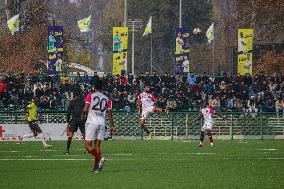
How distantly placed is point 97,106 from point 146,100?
→ 21244 mm

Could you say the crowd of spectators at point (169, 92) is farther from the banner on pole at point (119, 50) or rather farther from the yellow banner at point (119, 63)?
the banner on pole at point (119, 50)

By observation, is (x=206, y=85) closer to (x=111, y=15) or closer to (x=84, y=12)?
(x=111, y=15)

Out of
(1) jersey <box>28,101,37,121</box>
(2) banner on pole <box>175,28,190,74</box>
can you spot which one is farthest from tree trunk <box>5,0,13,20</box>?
(1) jersey <box>28,101,37,121</box>

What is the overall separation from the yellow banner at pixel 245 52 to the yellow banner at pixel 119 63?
674 centimetres

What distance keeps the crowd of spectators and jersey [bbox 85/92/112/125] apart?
25.9m

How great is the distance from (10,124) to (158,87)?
8986mm

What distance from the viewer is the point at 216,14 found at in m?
148

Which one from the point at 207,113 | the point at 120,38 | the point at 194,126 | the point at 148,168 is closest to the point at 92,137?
the point at 148,168

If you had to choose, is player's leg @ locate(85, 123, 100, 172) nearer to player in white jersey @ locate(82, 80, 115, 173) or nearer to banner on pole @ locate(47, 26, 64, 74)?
player in white jersey @ locate(82, 80, 115, 173)

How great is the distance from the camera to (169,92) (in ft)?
178

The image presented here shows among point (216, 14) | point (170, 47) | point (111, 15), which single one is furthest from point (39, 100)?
point (216, 14)

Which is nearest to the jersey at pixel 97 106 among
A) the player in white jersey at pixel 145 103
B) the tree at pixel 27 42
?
the player in white jersey at pixel 145 103

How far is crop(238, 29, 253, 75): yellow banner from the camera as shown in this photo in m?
57.9

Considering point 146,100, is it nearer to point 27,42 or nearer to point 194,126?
point 194,126
